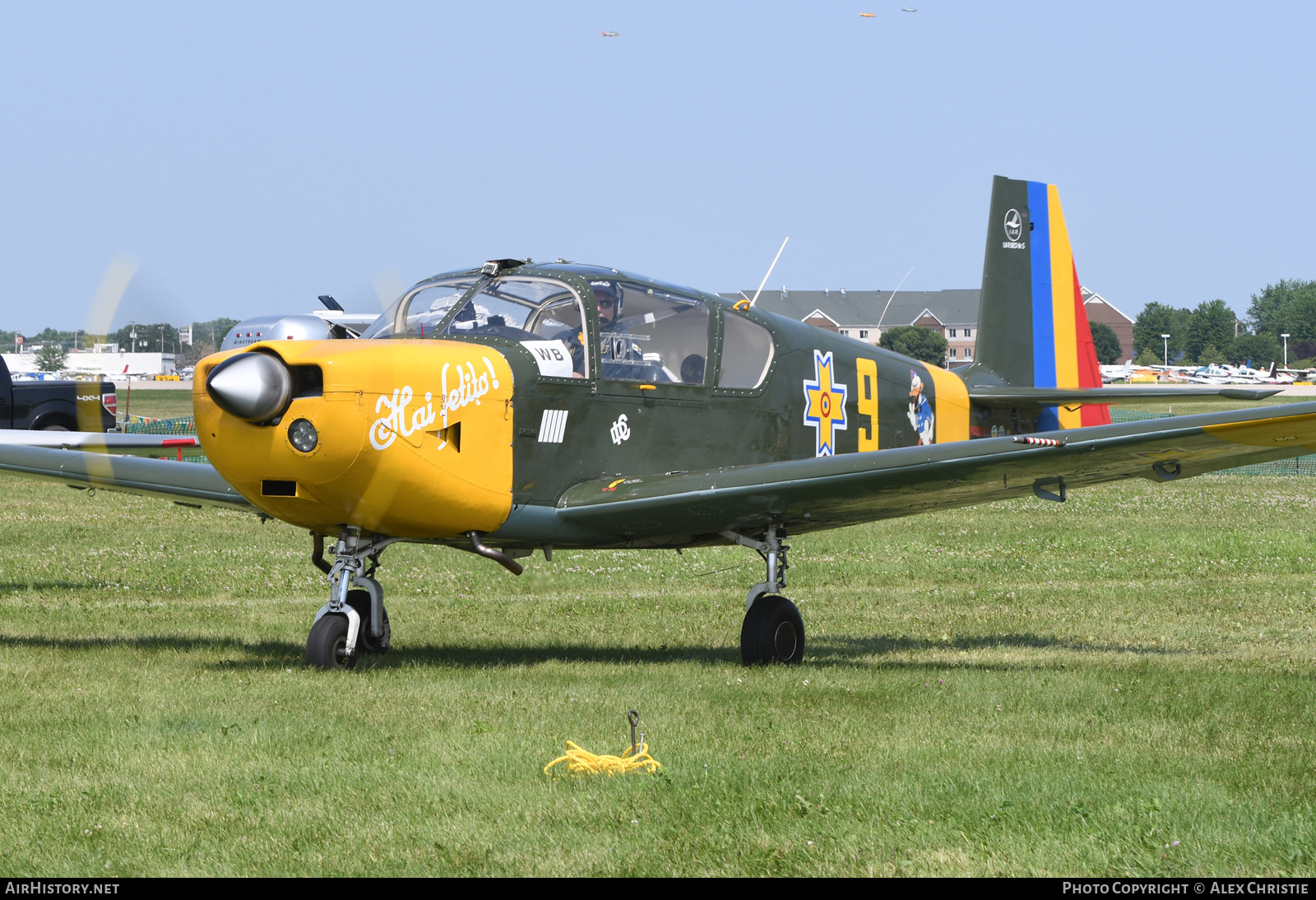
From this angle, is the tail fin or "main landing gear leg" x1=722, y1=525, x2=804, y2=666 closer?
"main landing gear leg" x1=722, y1=525, x2=804, y2=666

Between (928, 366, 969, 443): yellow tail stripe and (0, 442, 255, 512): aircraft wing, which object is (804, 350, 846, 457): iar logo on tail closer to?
(928, 366, 969, 443): yellow tail stripe

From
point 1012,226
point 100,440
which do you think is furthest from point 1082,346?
point 100,440

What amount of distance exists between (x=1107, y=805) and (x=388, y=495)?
471 centimetres

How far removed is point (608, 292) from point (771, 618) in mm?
2603

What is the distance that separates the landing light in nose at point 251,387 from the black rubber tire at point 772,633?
370 centimetres

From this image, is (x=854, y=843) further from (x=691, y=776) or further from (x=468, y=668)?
(x=468, y=668)

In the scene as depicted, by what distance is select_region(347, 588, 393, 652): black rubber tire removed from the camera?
9.60 metres

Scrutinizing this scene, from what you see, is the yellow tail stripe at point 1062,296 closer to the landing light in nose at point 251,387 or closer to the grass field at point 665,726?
the grass field at point 665,726

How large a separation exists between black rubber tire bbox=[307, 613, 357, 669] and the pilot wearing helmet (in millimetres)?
2317

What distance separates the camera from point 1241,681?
28.6 feet

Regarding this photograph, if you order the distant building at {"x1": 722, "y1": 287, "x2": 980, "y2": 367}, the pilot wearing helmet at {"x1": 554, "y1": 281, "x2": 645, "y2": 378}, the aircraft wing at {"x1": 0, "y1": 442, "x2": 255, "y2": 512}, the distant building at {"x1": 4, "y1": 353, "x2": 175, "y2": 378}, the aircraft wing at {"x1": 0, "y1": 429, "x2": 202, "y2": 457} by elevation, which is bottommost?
the aircraft wing at {"x1": 0, "y1": 442, "x2": 255, "y2": 512}

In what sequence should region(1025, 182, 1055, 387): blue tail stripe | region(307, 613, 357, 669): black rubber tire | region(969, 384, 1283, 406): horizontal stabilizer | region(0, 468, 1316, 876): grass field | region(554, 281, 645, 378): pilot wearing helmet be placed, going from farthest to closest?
region(1025, 182, 1055, 387): blue tail stripe
region(969, 384, 1283, 406): horizontal stabilizer
region(554, 281, 645, 378): pilot wearing helmet
region(307, 613, 357, 669): black rubber tire
region(0, 468, 1316, 876): grass field

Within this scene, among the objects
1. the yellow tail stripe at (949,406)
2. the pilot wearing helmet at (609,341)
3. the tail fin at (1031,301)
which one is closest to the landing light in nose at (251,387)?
the pilot wearing helmet at (609,341)

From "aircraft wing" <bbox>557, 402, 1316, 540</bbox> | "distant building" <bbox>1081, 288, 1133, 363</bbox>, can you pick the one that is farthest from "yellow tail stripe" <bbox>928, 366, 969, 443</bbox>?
"distant building" <bbox>1081, 288, 1133, 363</bbox>
